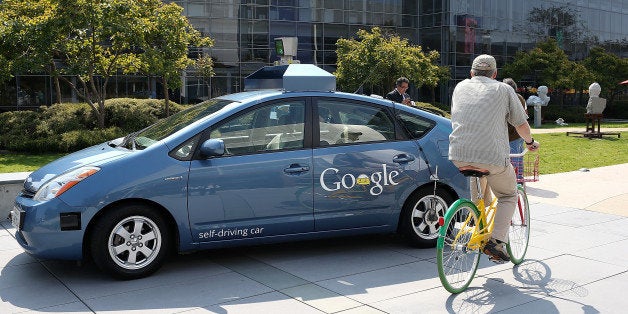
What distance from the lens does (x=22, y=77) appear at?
103 feet

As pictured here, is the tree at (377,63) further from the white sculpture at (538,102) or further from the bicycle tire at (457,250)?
the bicycle tire at (457,250)

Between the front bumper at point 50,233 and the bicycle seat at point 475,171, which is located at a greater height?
the bicycle seat at point 475,171

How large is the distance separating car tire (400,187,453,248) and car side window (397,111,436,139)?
1.87 feet

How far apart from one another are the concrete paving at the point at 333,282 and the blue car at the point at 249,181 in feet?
0.91

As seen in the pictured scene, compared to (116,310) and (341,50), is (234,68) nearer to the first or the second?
(341,50)

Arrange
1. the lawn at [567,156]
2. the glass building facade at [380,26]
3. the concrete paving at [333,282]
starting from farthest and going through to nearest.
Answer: the glass building facade at [380,26] → the lawn at [567,156] → the concrete paving at [333,282]

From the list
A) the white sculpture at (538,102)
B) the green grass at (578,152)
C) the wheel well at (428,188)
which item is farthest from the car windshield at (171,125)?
the white sculpture at (538,102)

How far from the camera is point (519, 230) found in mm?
6031

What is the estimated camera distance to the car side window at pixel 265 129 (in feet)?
19.3

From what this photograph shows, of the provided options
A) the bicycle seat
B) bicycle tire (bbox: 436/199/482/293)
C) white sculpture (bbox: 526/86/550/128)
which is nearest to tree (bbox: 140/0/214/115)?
the bicycle seat

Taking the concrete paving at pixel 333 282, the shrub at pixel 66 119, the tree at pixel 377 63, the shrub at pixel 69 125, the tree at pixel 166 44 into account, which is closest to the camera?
the concrete paving at pixel 333 282

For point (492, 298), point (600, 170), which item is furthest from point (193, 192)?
point (600, 170)

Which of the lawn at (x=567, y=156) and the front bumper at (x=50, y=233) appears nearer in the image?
the front bumper at (x=50, y=233)

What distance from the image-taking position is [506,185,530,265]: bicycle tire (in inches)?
235
